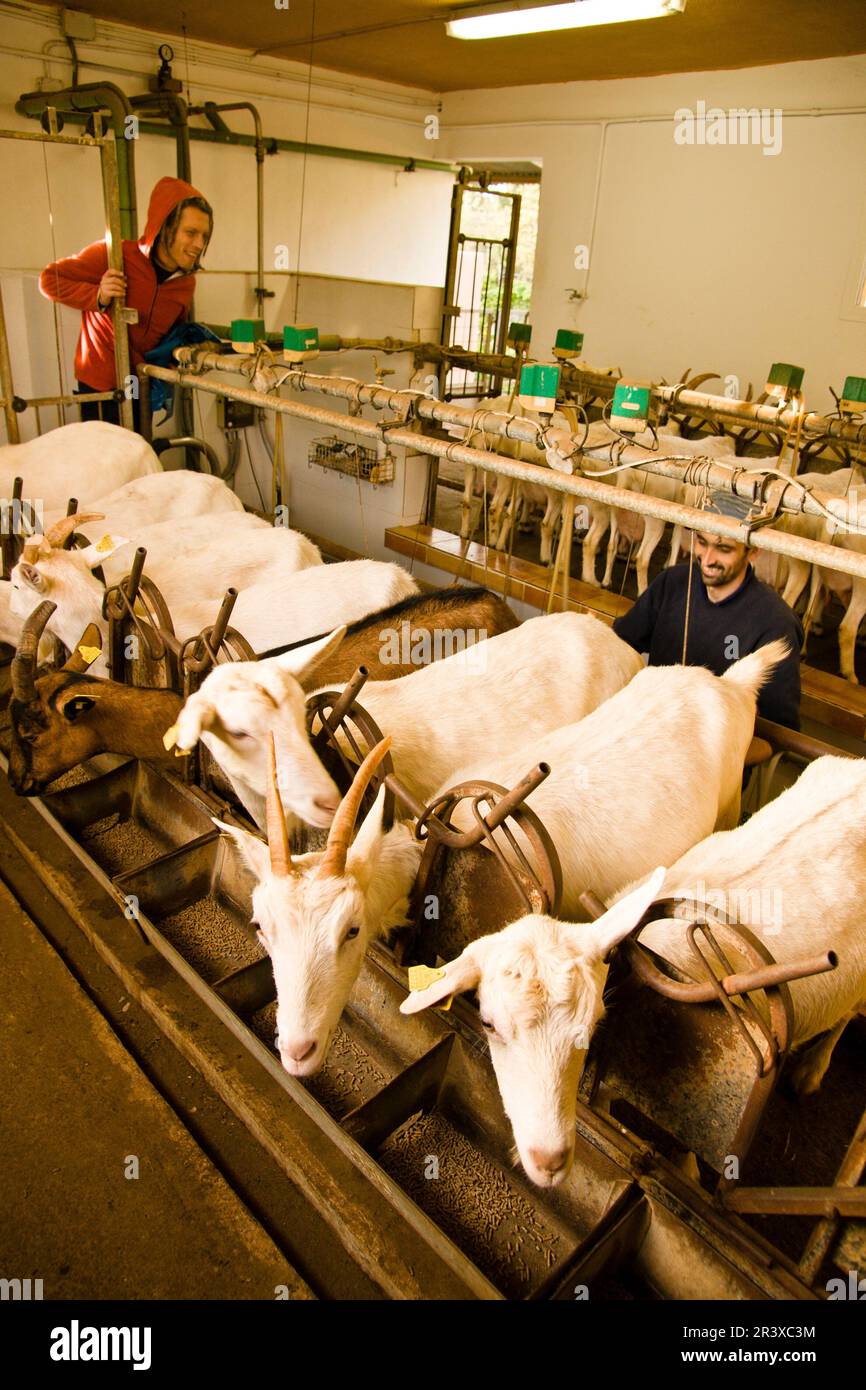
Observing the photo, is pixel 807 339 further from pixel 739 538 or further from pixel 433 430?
pixel 739 538

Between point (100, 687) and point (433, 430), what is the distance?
4350 mm

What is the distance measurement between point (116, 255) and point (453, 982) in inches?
209

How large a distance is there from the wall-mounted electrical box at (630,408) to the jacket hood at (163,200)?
362cm

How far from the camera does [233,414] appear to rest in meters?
6.86

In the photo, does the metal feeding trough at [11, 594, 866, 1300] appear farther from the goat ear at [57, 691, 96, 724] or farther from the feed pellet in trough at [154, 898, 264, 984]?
the goat ear at [57, 691, 96, 724]

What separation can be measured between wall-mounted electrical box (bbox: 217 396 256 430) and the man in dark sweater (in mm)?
4454

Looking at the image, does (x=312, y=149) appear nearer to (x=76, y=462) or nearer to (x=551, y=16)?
(x=551, y=16)

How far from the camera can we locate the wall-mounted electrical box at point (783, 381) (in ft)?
21.5

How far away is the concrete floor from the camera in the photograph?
189cm

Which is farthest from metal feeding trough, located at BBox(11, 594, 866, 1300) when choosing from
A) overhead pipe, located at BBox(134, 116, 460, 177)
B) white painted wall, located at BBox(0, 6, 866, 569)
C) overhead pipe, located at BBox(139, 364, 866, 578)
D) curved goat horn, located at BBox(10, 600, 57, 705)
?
overhead pipe, located at BBox(134, 116, 460, 177)

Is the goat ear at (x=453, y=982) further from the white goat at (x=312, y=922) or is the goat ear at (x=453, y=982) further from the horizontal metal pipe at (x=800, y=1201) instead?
the horizontal metal pipe at (x=800, y=1201)

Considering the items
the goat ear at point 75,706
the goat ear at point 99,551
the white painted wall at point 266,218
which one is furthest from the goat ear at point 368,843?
the white painted wall at point 266,218

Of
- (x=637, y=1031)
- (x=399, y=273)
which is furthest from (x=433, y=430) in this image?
(x=399, y=273)

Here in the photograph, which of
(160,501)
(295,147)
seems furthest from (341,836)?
(295,147)
